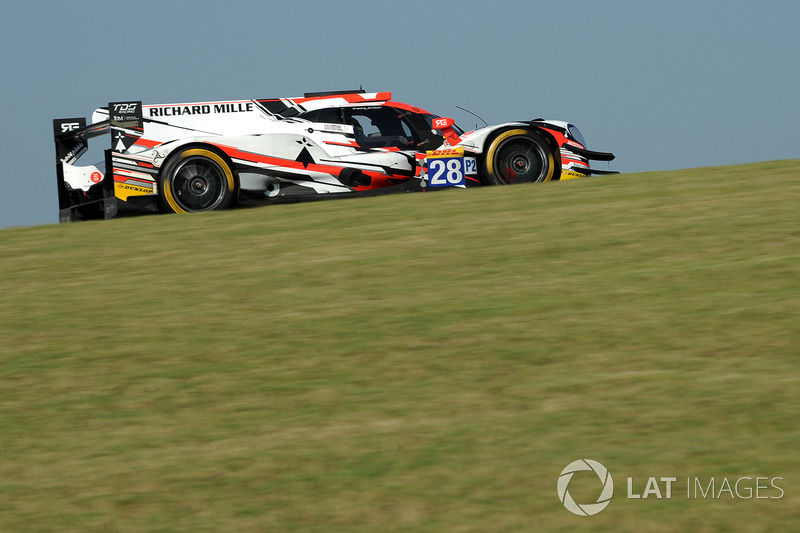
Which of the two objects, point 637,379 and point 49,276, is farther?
point 49,276

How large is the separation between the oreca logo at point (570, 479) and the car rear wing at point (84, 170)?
900 centimetres

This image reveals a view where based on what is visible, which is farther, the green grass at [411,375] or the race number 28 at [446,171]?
the race number 28 at [446,171]

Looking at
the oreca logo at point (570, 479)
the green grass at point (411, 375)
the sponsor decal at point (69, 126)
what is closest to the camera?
the oreca logo at point (570, 479)

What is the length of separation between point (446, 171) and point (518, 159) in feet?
3.02

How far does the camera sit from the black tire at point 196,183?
Answer: 11.7m

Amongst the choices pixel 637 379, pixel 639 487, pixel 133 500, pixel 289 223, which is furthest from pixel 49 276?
pixel 639 487

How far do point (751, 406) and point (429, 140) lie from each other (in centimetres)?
866

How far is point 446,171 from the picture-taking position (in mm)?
12219

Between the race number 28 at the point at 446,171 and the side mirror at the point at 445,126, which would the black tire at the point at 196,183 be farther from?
the side mirror at the point at 445,126

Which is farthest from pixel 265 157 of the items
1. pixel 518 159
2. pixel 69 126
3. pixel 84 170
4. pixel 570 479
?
pixel 570 479

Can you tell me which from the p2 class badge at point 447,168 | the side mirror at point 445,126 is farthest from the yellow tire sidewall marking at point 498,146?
the side mirror at point 445,126

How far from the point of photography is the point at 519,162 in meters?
12.1

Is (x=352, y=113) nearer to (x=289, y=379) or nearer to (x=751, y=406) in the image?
(x=289, y=379)

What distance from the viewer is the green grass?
4168mm
